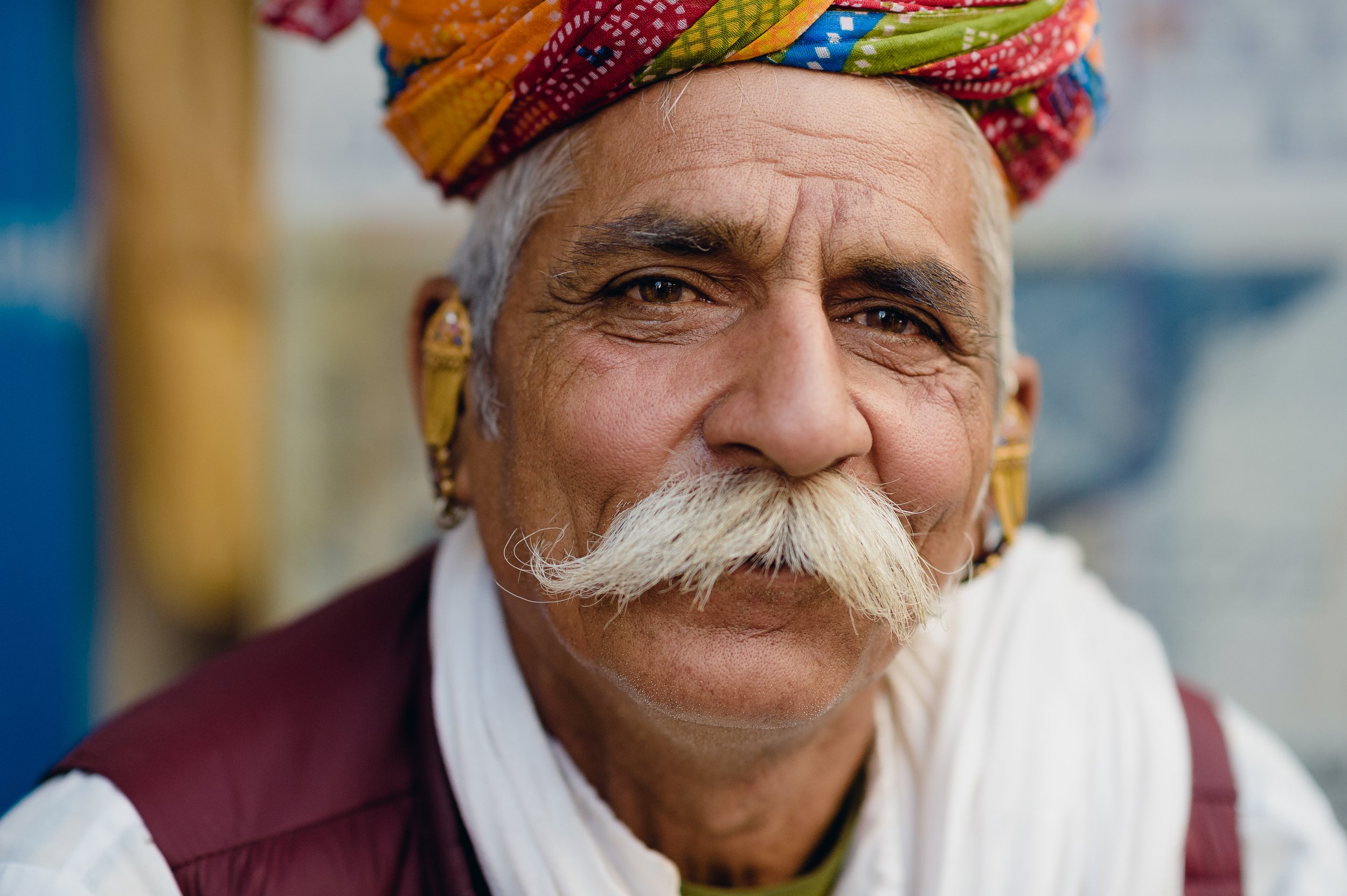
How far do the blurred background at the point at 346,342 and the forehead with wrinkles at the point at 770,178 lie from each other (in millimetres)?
1553

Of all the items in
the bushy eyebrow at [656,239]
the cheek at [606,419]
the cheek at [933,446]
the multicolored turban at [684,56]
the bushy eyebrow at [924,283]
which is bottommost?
the cheek at [933,446]

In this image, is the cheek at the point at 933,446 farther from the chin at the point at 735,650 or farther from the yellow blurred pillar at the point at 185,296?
the yellow blurred pillar at the point at 185,296

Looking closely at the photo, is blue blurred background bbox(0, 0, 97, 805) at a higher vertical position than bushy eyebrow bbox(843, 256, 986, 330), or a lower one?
lower

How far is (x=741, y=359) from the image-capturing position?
1596 millimetres

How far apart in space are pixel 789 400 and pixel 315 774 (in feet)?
3.62

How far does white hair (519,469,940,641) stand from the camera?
4.94 feet

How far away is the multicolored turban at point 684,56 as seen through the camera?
1614 millimetres

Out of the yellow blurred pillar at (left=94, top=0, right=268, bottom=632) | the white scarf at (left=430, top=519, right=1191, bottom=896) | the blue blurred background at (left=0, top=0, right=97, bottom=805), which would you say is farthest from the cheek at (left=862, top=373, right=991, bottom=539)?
the blue blurred background at (left=0, top=0, right=97, bottom=805)

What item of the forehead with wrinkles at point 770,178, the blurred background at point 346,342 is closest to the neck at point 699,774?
the forehead with wrinkles at point 770,178

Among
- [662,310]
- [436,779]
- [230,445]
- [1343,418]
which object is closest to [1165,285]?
[1343,418]

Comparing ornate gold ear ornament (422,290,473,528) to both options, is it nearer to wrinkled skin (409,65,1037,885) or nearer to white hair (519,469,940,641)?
wrinkled skin (409,65,1037,885)

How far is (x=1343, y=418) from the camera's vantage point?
3084 millimetres

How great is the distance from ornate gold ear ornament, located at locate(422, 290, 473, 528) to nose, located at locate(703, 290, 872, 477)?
0.58 m

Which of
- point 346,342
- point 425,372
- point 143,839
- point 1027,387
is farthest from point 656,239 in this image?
→ point 346,342
